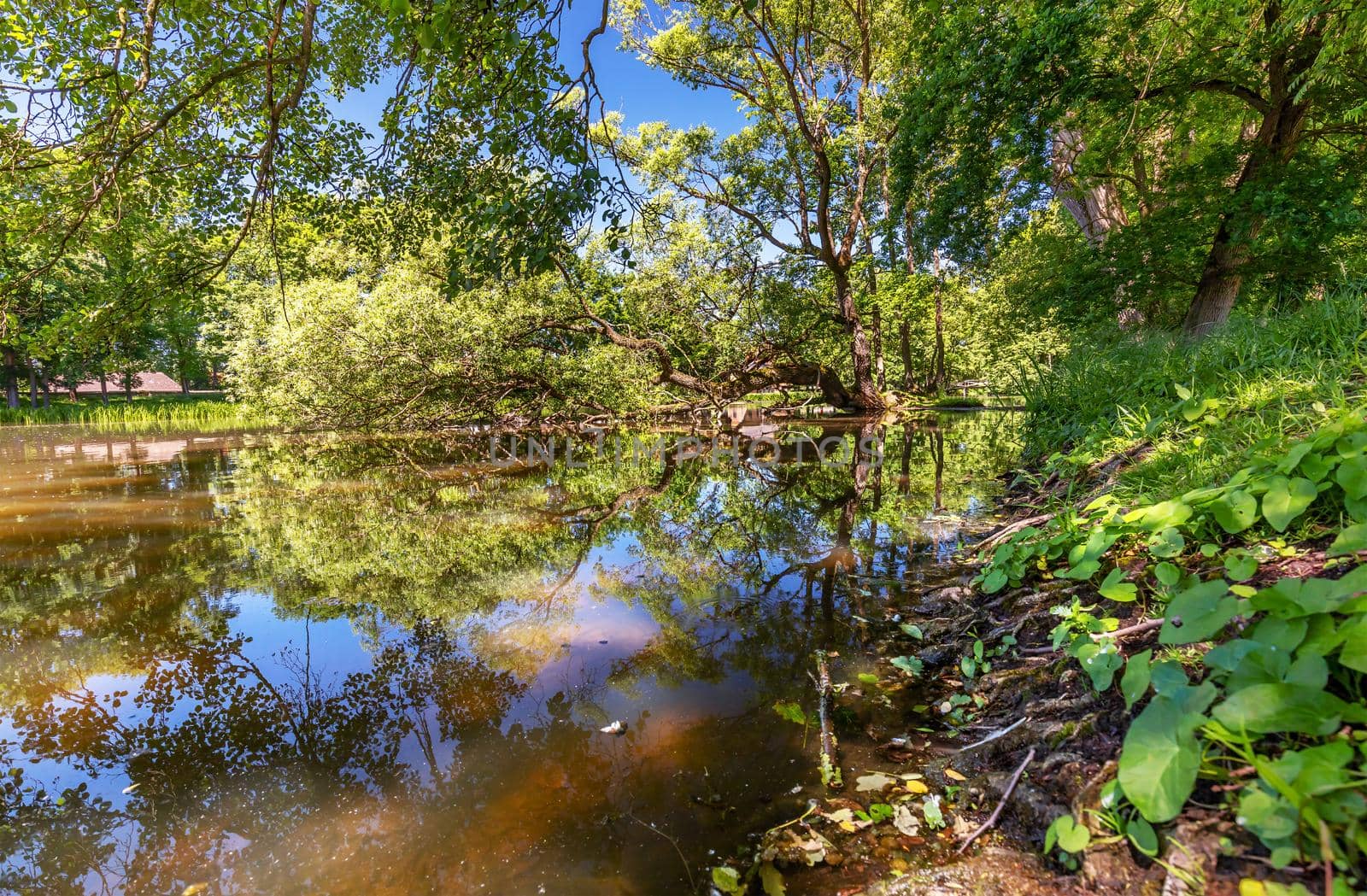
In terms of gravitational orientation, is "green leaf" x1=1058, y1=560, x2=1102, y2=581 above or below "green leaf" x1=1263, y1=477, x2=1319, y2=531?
below

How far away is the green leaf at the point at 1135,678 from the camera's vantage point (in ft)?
4.53

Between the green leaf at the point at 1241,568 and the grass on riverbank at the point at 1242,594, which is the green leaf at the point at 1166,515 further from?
the green leaf at the point at 1241,568

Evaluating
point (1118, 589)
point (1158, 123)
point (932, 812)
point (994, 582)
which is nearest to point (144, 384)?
point (994, 582)

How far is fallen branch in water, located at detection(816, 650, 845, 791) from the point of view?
6.36 ft

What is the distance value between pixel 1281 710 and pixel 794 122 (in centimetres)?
1690

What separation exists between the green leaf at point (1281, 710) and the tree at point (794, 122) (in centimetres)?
1289

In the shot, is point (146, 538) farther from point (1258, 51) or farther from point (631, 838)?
point (1258, 51)

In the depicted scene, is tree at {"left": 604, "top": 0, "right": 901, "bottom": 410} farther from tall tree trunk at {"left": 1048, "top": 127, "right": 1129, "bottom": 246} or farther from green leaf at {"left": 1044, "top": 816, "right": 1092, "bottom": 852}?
green leaf at {"left": 1044, "top": 816, "right": 1092, "bottom": 852}

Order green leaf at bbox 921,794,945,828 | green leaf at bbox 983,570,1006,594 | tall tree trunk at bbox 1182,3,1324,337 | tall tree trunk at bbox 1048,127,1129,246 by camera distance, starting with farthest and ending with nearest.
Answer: tall tree trunk at bbox 1048,127,1129,246, tall tree trunk at bbox 1182,3,1324,337, green leaf at bbox 983,570,1006,594, green leaf at bbox 921,794,945,828

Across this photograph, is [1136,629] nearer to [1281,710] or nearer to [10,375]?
[1281,710]

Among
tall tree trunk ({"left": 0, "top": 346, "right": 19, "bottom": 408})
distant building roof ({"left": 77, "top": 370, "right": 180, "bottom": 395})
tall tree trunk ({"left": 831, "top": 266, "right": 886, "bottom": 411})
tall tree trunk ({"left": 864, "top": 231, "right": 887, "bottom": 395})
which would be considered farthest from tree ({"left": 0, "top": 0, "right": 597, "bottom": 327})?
distant building roof ({"left": 77, "top": 370, "right": 180, "bottom": 395})

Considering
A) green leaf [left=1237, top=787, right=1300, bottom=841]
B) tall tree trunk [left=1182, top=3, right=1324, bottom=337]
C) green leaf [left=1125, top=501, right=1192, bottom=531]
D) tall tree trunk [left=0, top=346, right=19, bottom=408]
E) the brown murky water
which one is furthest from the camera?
tall tree trunk [left=0, top=346, right=19, bottom=408]

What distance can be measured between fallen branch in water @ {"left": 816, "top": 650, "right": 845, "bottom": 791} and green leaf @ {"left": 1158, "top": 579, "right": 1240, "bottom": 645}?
111 cm

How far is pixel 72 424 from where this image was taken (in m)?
21.8
